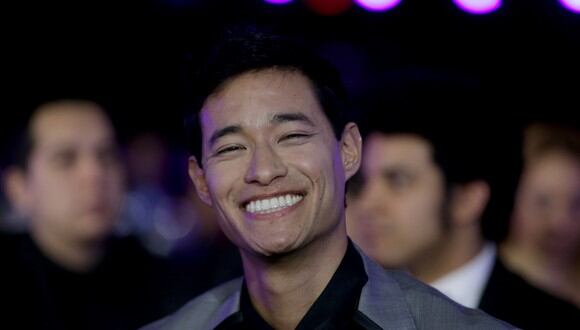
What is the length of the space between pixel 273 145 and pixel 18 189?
2.85 m

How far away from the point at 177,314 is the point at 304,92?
94 cm

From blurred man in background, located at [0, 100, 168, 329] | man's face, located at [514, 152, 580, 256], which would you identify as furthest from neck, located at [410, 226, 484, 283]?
blurred man in background, located at [0, 100, 168, 329]

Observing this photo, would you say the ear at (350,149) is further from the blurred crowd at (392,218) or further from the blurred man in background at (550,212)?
the blurred man in background at (550,212)

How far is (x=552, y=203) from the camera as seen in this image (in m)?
6.95

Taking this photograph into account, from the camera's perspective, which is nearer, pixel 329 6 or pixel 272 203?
pixel 272 203

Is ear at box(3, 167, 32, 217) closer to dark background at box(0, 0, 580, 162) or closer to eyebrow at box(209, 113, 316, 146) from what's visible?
dark background at box(0, 0, 580, 162)

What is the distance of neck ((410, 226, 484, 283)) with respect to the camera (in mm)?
5723

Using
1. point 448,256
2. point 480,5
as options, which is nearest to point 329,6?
point 480,5

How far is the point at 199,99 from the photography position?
13.9 ft

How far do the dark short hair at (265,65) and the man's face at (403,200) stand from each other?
1.58 m

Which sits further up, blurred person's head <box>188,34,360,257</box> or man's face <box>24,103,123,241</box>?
blurred person's head <box>188,34,360,257</box>

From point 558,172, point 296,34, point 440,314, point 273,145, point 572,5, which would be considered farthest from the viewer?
point 296,34

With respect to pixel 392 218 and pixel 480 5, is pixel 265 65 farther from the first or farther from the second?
pixel 480 5

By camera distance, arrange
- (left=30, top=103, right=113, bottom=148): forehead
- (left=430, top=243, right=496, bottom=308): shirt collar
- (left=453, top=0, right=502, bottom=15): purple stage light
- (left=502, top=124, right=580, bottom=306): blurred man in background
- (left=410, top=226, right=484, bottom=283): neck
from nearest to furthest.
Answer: (left=430, top=243, right=496, bottom=308): shirt collar → (left=410, top=226, right=484, bottom=283): neck → (left=30, top=103, right=113, bottom=148): forehead → (left=502, top=124, right=580, bottom=306): blurred man in background → (left=453, top=0, right=502, bottom=15): purple stage light
